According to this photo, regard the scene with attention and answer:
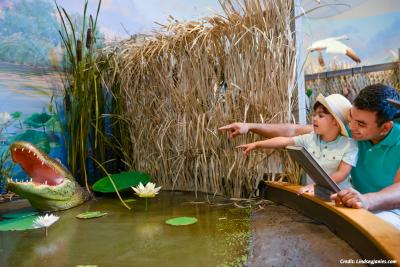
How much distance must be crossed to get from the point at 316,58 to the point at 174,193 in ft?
12.5

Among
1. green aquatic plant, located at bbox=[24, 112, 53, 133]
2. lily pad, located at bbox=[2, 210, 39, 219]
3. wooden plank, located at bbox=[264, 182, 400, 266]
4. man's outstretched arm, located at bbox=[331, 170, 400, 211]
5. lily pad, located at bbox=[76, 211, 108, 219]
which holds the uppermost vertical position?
green aquatic plant, located at bbox=[24, 112, 53, 133]

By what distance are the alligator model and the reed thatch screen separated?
0.71 meters

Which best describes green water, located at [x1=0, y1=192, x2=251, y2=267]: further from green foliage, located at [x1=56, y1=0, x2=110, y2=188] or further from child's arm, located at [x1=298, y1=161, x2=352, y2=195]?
green foliage, located at [x1=56, y1=0, x2=110, y2=188]

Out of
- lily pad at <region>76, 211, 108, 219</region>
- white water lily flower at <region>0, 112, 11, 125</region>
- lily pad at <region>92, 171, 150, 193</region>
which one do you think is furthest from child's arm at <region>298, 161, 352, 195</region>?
white water lily flower at <region>0, 112, 11, 125</region>

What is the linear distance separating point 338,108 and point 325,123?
100mm

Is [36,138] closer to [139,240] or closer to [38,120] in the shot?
[38,120]

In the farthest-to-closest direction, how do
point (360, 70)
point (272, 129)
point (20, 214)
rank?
point (360, 70) < point (20, 214) < point (272, 129)

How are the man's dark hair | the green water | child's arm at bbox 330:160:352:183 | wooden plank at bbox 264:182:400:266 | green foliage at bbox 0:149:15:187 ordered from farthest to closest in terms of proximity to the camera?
1. green foliage at bbox 0:149:15:187
2. child's arm at bbox 330:160:352:183
3. the man's dark hair
4. the green water
5. wooden plank at bbox 264:182:400:266

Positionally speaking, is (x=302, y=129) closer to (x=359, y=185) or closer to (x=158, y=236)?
(x=359, y=185)

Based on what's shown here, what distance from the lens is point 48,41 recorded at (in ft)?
10.4

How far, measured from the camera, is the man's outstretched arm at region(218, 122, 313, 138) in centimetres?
194

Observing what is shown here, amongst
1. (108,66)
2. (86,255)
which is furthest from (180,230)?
(108,66)

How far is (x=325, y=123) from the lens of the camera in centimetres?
169

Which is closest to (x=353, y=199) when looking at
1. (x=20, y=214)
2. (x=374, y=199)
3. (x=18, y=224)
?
(x=374, y=199)
